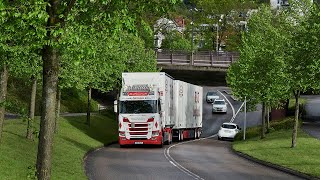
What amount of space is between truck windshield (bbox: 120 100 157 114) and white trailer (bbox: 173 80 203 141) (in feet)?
16.9

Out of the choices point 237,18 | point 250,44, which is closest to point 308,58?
point 250,44

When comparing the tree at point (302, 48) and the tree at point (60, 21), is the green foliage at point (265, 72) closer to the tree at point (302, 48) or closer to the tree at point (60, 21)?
the tree at point (302, 48)

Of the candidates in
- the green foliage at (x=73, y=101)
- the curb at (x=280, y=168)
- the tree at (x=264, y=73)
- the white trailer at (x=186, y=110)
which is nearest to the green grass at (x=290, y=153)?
the curb at (x=280, y=168)

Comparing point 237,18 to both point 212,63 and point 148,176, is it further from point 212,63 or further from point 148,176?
point 148,176

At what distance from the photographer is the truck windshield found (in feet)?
113

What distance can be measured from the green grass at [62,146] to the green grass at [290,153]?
349 inches

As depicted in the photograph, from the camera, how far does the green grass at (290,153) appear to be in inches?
958

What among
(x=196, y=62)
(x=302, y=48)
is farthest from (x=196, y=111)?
(x=302, y=48)

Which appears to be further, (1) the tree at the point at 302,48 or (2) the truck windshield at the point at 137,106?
(2) the truck windshield at the point at 137,106

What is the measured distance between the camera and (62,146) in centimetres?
2789

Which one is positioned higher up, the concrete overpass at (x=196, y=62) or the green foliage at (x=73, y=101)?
the concrete overpass at (x=196, y=62)

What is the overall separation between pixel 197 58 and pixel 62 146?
31655 millimetres

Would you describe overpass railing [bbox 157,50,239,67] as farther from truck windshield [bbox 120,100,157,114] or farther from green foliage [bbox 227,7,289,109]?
truck windshield [bbox 120,100,157,114]

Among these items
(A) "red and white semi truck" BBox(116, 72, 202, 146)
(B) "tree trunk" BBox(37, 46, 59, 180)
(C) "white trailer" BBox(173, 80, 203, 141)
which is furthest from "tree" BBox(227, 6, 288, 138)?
(B) "tree trunk" BBox(37, 46, 59, 180)
